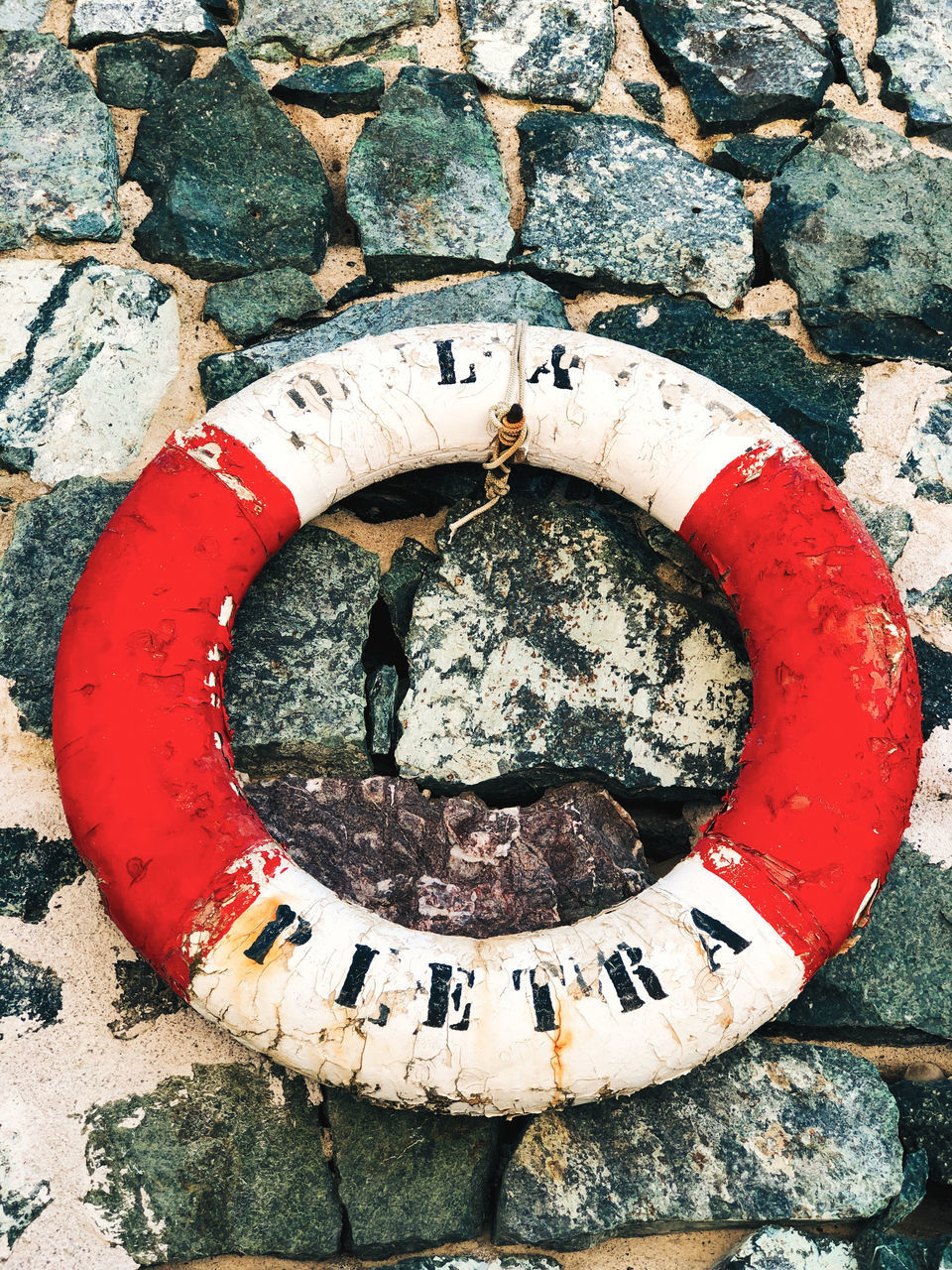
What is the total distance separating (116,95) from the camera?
73.3 inches

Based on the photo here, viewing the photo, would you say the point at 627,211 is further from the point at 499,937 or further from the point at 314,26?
the point at 499,937

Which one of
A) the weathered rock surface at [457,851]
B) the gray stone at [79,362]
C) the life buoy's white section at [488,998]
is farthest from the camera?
the gray stone at [79,362]

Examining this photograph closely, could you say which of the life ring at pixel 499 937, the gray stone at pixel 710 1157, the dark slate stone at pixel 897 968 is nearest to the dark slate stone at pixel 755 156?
the life ring at pixel 499 937

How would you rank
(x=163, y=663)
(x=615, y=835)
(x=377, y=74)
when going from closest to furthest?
(x=163, y=663) < (x=615, y=835) < (x=377, y=74)

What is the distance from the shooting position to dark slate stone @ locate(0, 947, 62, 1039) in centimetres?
140

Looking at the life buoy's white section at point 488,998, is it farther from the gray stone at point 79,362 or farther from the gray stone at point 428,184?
the gray stone at point 428,184

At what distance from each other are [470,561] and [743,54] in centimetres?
110

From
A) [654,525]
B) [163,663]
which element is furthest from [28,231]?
[654,525]

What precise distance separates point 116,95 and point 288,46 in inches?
12.1

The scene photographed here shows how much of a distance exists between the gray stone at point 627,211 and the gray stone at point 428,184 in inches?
2.8

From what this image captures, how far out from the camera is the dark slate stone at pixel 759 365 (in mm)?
1752

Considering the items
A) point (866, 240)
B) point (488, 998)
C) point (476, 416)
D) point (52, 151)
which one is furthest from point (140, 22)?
point (488, 998)

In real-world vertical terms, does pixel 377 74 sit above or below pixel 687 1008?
above

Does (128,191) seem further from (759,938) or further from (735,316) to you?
(759,938)
